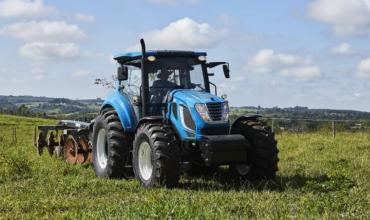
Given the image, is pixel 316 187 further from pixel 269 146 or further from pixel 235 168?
pixel 235 168

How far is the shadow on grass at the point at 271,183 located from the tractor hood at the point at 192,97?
1.53 m

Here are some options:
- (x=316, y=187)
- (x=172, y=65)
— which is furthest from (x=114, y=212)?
(x=172, y=65)

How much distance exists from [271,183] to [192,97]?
2.12 m

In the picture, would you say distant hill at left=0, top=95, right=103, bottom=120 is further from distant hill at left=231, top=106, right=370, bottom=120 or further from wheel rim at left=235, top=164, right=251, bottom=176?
distant hill at left=231, top=106, right=370, bottom=120

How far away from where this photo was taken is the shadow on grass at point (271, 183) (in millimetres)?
8866

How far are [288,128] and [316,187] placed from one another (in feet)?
65.8

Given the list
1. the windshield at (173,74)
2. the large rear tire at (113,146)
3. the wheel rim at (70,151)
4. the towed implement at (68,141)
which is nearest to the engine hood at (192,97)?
the windshield at (173,74)

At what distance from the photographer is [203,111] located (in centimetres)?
1059

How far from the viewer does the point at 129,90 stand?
478 inches

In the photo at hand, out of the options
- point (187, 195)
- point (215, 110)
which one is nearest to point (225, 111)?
point (215, 110)

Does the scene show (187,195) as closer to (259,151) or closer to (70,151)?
(259,151)

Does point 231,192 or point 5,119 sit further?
point 5,119

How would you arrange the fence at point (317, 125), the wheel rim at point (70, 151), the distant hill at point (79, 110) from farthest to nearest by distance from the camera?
the distant hill at point (79, 110), the fence at point (317, 125), the wheel rim at point (70, 151)

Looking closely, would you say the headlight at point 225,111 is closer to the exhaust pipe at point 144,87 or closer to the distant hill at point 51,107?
the exhaust pipe at point 144,87
